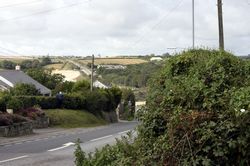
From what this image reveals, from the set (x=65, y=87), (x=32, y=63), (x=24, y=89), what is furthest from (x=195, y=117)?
(x=32, y=63)

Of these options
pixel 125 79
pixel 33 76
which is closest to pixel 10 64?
pixel 125 79

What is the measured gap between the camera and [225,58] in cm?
753

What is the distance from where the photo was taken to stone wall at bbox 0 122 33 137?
107 ft

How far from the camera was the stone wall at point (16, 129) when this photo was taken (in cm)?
3247

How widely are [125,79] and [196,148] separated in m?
112

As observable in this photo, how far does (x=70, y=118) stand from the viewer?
51812 millimetres

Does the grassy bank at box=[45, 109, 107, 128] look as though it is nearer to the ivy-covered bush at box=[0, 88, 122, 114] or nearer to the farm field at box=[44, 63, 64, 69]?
the ivy-covered bush at box=[0, 88, 122, 114]

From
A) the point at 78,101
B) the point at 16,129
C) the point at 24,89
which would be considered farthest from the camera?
the point at 24,89

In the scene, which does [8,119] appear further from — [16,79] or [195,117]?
[16,79]

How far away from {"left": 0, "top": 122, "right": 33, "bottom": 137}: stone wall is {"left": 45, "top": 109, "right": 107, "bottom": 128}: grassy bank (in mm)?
11117

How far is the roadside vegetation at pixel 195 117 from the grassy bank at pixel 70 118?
39926 mm

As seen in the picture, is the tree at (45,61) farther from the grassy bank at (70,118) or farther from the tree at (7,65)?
the grassy bank at (70,118)

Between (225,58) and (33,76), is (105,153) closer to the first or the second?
(225,58)

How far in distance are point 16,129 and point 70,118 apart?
1758cm
